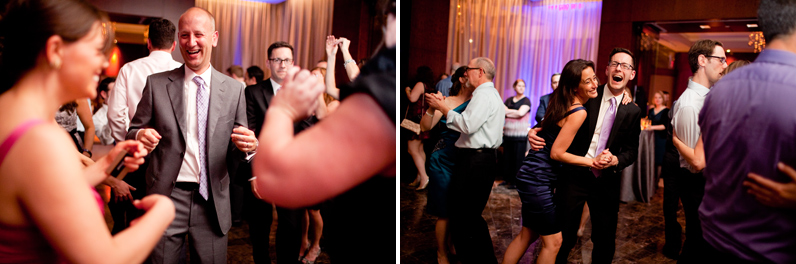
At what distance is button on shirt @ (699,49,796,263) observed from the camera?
108 centimetres

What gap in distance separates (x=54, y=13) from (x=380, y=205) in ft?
2.35

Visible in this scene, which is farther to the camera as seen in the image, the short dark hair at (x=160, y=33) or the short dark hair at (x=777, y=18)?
the short dark hair at (x=160, y=33)

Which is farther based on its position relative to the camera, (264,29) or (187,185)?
(264,29)

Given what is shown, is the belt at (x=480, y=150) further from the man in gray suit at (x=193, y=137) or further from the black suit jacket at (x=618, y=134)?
the man in gray suit at (x=193, y=137)

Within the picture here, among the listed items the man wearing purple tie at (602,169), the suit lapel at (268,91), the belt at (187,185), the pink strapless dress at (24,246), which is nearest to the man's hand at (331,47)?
the pink strapless dress at (24,246)

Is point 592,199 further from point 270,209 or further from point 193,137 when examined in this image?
point 193,137

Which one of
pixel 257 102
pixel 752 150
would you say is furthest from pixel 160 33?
pixel 752 150

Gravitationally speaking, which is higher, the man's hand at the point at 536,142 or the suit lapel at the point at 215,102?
the suit lapel at the point at 215,102

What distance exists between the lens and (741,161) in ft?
3.79

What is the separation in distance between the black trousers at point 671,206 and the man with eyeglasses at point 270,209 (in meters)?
2.40

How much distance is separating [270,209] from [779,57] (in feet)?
8.08

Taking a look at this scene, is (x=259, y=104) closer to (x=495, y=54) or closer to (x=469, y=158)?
(x=469, y=158)

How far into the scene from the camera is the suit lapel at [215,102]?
170 cm

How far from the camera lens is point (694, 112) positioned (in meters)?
2.56
